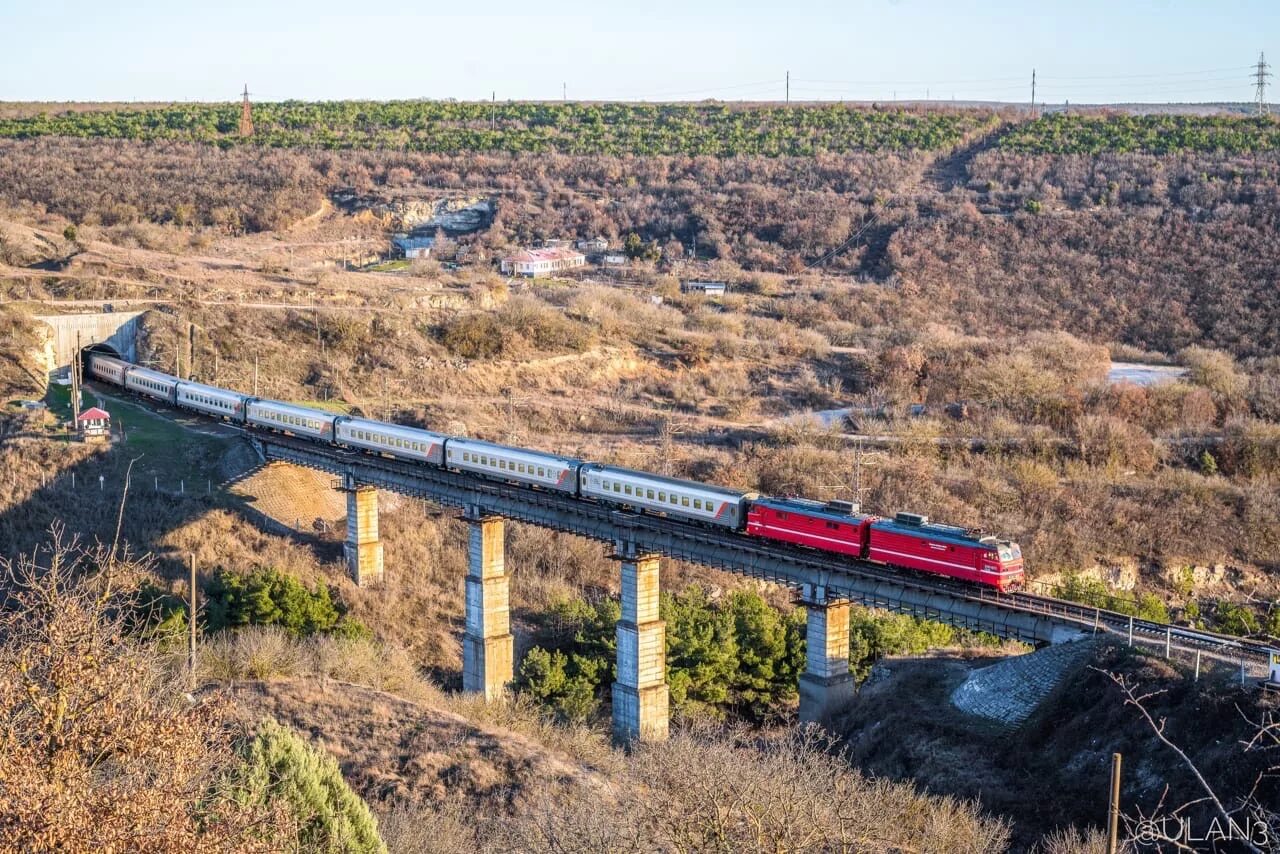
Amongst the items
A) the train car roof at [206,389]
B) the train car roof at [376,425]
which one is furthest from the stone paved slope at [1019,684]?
the train car roof at [206,389]

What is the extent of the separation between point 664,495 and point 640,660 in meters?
5.38

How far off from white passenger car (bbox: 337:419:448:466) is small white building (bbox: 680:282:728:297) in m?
47.0

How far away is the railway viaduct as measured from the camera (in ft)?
127

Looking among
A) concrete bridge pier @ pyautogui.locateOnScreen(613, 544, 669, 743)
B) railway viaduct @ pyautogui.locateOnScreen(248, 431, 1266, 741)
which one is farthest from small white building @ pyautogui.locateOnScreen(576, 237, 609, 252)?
concrete bridge pier @ pyautogui.locateOnScreen(613, 544, 669, 743)

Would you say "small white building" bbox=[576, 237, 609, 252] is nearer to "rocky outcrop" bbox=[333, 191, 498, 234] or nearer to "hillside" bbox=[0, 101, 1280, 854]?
"hillside" bbox=[0, 101, 1280, 854]

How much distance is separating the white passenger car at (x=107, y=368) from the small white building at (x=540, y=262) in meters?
34.6

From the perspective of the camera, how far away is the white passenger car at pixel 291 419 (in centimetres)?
5756

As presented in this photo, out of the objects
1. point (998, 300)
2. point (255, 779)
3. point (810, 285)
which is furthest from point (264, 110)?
point (255, 779)

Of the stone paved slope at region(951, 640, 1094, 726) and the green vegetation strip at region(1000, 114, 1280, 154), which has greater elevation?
the green vegetation strip at region(1000, 114, 1280, 154)

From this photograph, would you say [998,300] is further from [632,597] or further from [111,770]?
[111,770]

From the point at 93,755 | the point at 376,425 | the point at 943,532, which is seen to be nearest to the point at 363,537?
the point at 376,425

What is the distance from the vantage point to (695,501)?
1761 inches

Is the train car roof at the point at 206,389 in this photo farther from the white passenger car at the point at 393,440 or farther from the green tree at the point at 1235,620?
the green tree at the point at 1235,620

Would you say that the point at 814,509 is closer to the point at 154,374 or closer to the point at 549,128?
the point at 154,374
